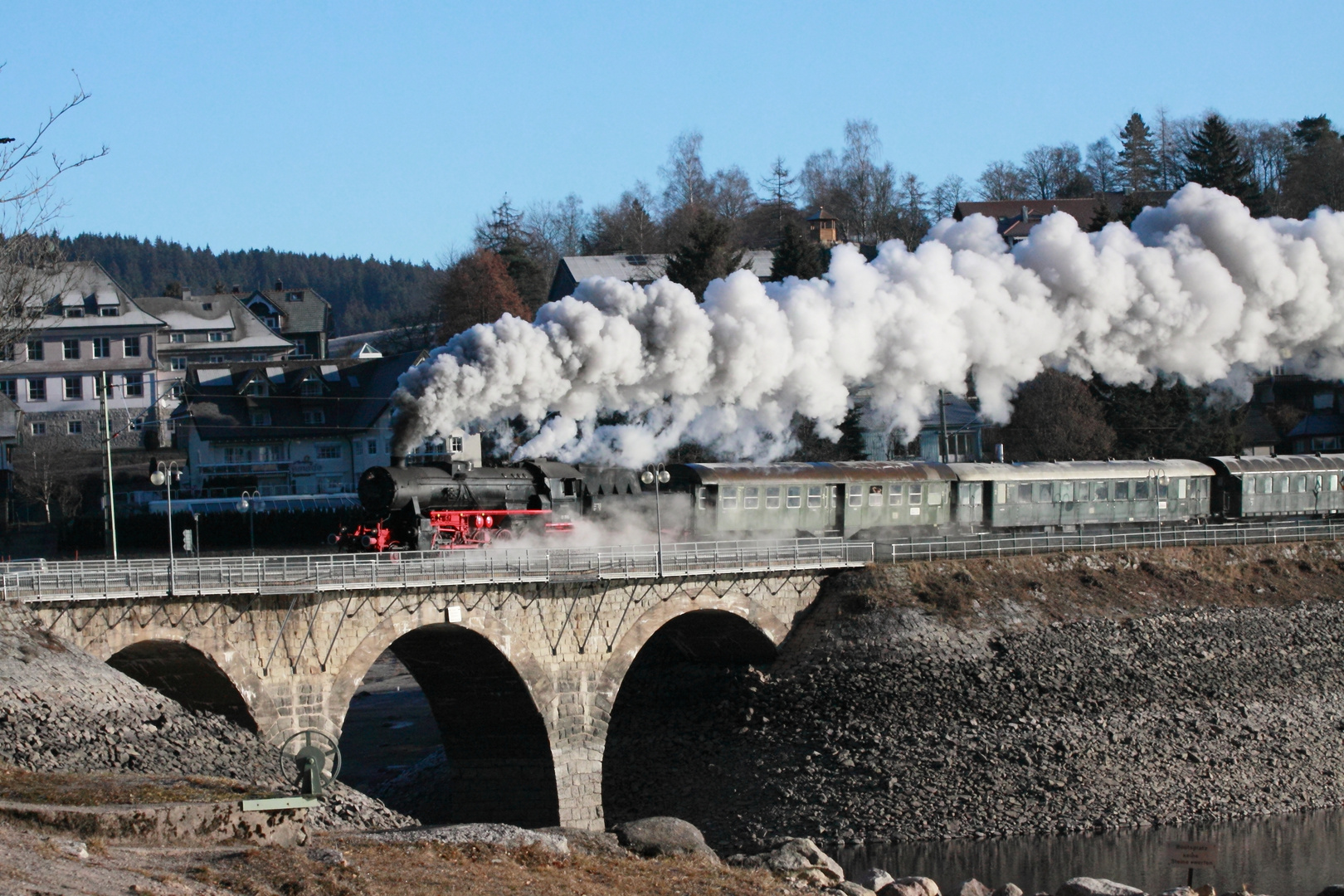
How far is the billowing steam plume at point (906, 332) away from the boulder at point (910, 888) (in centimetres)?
2077

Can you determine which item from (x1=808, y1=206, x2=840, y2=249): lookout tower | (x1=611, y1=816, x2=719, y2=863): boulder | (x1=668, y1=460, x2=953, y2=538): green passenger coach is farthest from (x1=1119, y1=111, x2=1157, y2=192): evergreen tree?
(x1=611, y1=816, x2=719, y2=863): boulder

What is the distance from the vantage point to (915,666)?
47.6 m

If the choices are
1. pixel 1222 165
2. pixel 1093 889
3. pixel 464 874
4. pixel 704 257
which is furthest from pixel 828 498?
pixel 1222 165

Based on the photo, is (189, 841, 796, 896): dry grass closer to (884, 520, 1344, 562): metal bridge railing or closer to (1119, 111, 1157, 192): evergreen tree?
(884, 520, 1344, 562): metal bridge railing

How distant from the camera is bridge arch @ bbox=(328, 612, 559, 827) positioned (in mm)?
42750

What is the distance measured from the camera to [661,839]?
1121 inches

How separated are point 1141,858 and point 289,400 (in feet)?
202

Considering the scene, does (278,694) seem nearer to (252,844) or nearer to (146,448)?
(252,844)

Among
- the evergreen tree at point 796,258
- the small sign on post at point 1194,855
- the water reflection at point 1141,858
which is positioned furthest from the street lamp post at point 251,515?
the small sign on post at point 1194,855

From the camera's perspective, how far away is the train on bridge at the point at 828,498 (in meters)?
44.1

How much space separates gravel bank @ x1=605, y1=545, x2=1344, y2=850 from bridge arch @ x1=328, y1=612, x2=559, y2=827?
3.34 m

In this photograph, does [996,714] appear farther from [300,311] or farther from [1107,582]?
[300,311]

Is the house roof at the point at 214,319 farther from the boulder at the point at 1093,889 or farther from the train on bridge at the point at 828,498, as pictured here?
the boulder at the point at 1093,889

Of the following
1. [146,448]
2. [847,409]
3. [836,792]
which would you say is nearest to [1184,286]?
[847,409]
